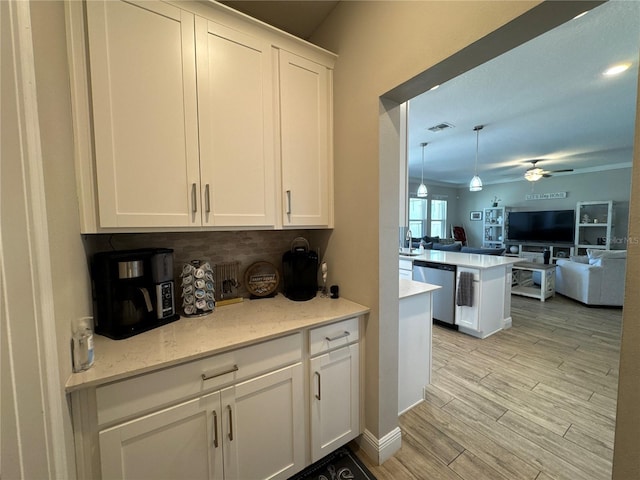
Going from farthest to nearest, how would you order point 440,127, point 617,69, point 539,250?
1. point 539,250
2. point 440,127
3. point 617,69

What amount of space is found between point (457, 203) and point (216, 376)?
33.2ft

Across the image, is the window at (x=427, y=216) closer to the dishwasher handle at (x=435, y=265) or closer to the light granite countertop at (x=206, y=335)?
the dishwasher handle at (x=435, y=265)

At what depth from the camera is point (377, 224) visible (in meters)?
1.41

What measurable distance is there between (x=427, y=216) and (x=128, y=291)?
8.51m

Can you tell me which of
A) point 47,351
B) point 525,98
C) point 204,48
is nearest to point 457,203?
point 525,98

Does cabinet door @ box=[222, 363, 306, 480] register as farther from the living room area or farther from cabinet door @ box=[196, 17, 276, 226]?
cabinet door @ box=[196, 17, 276, 226]

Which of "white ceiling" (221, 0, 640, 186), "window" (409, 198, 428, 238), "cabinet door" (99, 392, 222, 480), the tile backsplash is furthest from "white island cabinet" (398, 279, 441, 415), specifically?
"window" (409, 198, 428, 238)

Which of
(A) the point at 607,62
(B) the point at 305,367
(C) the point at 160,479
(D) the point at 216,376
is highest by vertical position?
(A) the point at 607,62

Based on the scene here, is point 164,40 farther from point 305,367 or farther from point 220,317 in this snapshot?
point 305,367

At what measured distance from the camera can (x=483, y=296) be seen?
302cm

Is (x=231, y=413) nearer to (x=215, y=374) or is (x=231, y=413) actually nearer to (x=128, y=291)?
(x=215, y=374)

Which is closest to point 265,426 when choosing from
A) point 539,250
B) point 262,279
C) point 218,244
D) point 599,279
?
point 262,279

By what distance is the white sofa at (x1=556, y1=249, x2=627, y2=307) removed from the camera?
3915mm

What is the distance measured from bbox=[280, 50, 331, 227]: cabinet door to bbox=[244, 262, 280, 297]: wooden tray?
0.44 meters
